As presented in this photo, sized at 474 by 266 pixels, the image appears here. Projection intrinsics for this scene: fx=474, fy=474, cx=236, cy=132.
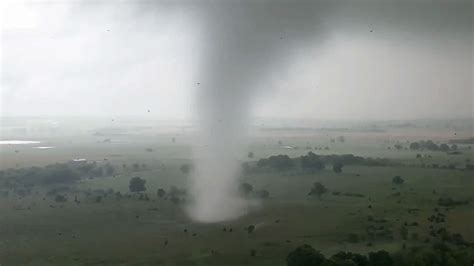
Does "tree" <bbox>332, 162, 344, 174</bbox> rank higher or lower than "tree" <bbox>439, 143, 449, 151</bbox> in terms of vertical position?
lower

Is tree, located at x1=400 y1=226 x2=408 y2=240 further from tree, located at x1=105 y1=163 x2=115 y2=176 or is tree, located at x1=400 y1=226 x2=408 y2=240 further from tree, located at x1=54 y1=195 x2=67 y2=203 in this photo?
tree, located at x1=54 y1=195 x2=67 y2=203

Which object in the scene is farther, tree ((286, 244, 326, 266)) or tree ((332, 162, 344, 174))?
tree ((332, 162, 344, 174))

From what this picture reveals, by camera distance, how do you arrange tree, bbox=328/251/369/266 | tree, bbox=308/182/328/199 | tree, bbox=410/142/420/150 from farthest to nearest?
tree, bbox=410/142/420/150 < tree, bbox=308/182/328/199 < tree, bbox=328/251/369/266

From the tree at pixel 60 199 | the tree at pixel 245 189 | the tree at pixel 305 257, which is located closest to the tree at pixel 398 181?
the tree at pixel 305 257

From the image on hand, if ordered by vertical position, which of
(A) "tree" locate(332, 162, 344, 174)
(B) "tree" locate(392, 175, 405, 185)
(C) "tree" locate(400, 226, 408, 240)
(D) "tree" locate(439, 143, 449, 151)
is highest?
(D) "tree" locate(439, 143, 449, 151)

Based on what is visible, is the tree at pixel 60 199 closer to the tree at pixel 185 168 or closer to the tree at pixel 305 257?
the tree at pixel 185 168

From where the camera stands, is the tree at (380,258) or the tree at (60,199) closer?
the tree at (380,258)

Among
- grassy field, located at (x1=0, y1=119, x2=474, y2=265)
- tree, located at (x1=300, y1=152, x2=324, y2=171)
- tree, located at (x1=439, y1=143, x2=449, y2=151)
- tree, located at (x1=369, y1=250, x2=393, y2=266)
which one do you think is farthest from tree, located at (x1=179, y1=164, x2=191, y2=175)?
tree, located at (x1=439, y1=143, x2=449, y2=151)

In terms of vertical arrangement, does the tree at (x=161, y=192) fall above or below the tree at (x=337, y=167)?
below

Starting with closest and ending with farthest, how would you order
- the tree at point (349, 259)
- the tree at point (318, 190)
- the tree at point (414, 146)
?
the tree at point (349, 259)
the tree at point (318, 190)
the tree at point (414, 146)
